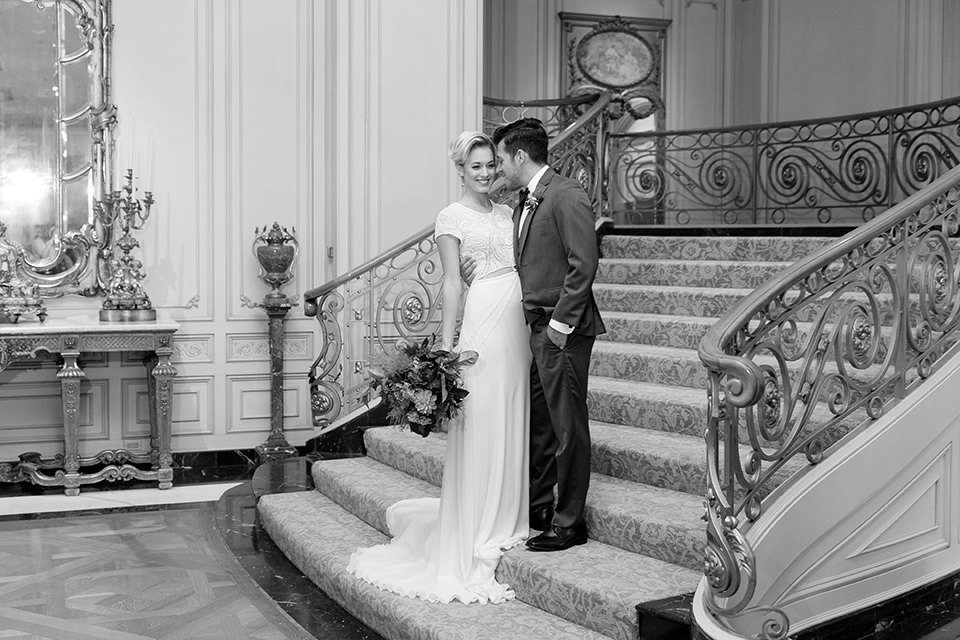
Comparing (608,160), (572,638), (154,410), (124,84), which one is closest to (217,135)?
(124,84)

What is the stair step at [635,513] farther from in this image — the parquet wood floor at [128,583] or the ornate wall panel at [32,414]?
the ornate wall panel at [32,414]

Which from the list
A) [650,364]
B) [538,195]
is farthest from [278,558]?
[538,195]

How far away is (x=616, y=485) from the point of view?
4.68 meters

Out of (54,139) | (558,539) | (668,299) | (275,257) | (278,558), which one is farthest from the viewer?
(275,257)

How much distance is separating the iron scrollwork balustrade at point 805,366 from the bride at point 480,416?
92 cm

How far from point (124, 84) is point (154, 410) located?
7.90ft

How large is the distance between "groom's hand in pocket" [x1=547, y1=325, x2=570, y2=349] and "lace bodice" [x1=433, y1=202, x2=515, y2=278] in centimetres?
54

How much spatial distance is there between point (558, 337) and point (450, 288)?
1.98ft

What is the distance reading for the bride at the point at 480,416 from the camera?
434cm

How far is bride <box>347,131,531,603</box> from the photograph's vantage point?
4.34 metres

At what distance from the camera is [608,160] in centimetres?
803

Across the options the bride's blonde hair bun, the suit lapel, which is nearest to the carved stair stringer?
the suit lapel

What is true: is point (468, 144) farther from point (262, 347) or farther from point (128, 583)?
point (262, 347)

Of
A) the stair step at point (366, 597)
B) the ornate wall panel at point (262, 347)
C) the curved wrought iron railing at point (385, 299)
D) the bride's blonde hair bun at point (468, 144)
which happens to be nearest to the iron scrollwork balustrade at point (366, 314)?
the curved wrought iron railing at point (385, 299)
